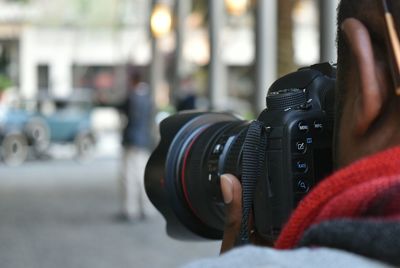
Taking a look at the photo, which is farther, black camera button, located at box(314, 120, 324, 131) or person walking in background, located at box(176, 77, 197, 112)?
person walking in background, located at box(176, 77, 197, 112)

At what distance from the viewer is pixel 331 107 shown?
1373mm

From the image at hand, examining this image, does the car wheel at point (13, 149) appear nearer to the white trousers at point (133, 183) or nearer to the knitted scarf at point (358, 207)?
the white trousers at point (133, 183)

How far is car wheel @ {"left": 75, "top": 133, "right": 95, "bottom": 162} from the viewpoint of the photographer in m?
21.4

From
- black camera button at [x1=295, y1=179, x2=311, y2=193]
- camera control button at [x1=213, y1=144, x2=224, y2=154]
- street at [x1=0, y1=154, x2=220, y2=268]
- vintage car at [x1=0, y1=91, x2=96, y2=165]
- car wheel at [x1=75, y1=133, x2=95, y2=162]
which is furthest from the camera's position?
car wheel at [x1=75, y1=133, x2=95, y2=162]

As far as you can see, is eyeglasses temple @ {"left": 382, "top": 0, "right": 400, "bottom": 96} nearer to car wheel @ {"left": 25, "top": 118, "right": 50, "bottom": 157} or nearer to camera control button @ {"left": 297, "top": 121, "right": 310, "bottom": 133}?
camera control button @ {"left": 297, "top": 121, "right": 310, "bottom": 133}

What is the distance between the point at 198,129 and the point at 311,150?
64cm

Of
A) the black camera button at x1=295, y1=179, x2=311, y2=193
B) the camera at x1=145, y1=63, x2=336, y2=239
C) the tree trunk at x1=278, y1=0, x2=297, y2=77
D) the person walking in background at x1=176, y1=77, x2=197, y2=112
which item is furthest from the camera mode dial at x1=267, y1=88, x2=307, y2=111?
the tree trunk at x1=278, y1=0, x2=297, y2=77

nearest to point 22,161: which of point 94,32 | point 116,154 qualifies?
point 116,154

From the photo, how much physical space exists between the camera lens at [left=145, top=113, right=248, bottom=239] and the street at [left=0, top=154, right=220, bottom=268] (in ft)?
17.5

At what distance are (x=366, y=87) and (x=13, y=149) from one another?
19.5 m

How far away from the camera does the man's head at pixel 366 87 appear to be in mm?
984

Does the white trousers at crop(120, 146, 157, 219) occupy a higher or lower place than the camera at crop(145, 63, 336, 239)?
lower

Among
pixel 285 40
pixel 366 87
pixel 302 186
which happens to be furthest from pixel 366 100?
pixel 285 40

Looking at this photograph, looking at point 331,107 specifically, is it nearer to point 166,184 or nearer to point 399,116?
point 399,116
